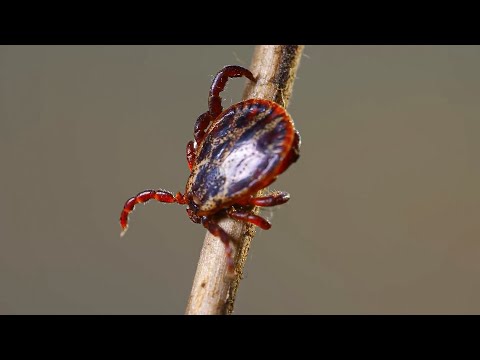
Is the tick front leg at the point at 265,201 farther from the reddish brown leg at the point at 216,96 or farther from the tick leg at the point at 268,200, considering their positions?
the reddish brown leg at the point at 216,96

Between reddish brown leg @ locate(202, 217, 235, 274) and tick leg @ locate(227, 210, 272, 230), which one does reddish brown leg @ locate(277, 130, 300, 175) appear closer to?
tick leg @ locate(227, 210, 272, 230)

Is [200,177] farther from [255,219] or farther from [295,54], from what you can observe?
[295,54]

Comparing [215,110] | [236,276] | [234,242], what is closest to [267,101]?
[215,110]

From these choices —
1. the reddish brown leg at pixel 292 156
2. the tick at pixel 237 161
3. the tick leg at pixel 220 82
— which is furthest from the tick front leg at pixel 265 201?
the tick leg at pixel 220 82

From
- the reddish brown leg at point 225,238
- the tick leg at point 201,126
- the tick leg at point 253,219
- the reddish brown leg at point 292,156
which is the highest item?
the tick leg at point 201,126

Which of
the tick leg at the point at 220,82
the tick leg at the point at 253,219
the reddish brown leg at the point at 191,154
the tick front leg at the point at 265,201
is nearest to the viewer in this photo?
the tick leg at the point at 253,219
